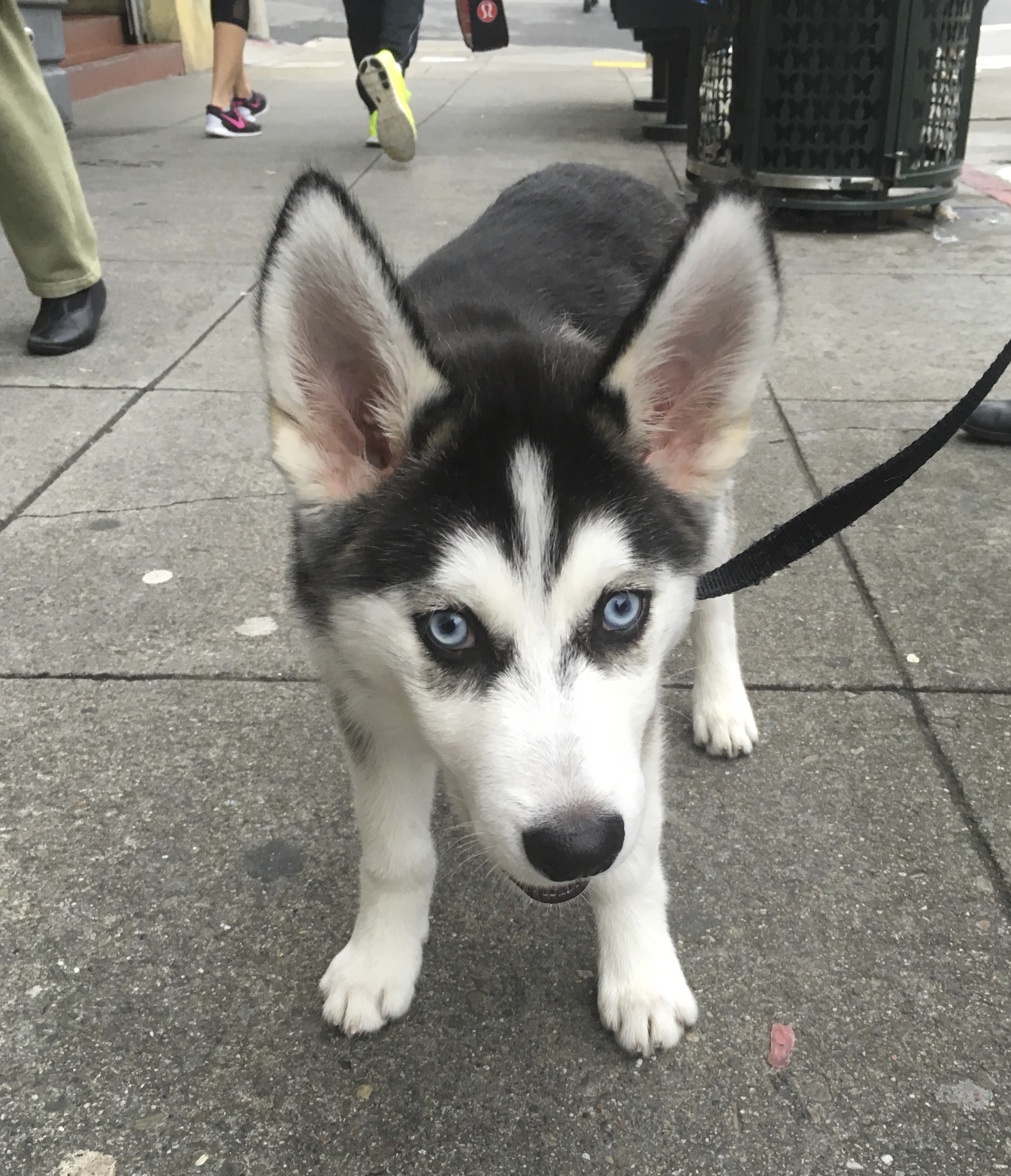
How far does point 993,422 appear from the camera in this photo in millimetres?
4574

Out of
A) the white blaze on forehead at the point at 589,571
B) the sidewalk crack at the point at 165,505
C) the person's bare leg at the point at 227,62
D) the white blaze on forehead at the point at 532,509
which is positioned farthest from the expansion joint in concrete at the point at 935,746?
the person's bare leg at the point at 227,62

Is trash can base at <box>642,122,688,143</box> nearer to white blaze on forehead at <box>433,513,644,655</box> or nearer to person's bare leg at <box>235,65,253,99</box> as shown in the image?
person's bare leg at <box>235,65,253,99</box>

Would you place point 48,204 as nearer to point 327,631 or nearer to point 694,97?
point 327,631

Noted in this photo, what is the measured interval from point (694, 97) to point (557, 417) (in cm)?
717

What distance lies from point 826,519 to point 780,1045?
1.12 meters

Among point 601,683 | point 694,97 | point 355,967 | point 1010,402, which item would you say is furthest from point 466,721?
point 694,97

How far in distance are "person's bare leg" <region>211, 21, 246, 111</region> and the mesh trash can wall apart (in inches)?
182

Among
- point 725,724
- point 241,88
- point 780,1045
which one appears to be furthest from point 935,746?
point 241,88

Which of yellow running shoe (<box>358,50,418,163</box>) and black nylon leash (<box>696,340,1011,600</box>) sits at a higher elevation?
black nylon leash (<box>696,340,1011,600</box>)

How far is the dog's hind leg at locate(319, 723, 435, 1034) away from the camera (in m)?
2.25

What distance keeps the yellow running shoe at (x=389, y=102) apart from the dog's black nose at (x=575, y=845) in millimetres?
8336

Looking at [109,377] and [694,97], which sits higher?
[694,97]

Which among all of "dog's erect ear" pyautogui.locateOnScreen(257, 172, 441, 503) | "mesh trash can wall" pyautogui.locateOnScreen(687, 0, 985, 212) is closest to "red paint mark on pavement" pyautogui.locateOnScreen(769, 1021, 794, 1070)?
"dog's erect ear" pyautogui.locateOnScreen(257, 172, 441, 503)

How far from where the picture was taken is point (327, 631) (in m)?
2.14
